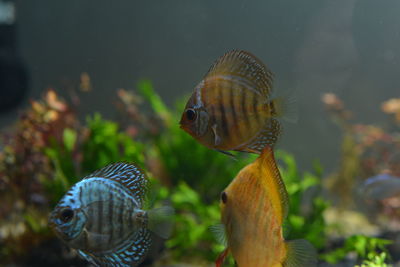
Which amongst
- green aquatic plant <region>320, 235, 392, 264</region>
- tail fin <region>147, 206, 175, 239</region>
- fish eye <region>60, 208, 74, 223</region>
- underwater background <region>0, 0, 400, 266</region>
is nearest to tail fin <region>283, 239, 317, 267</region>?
tail fin <region>147, 206, 175, 239</region>

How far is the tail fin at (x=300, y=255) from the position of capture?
1.28 meters

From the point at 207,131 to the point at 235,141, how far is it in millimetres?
114

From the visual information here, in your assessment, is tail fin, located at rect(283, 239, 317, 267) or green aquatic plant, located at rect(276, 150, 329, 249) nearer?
tail fin, located at rect(283, 239, 317, 267)

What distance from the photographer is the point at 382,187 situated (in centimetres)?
385

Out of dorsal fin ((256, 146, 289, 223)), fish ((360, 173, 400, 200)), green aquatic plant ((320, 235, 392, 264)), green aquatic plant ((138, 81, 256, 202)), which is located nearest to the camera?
dorsal fin ((256, 146, 289, 223))

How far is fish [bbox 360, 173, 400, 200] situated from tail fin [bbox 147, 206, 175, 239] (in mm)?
3249

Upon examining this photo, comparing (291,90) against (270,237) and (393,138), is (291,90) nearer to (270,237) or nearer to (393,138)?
(270,237)

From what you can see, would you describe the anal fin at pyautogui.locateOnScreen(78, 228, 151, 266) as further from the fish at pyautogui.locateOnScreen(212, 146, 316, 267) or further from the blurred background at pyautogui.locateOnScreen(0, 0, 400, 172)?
the blurred background at pyautogui.locateOnScreen(0, 0, 400, 172)

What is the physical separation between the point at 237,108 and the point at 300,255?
0.59 meters

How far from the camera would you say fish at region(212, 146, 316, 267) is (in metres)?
1.28

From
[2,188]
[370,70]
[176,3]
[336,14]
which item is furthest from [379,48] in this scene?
[2,188]

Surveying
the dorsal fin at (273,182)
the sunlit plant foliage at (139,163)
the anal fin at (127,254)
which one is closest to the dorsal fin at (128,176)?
the anal fin at (127,254)

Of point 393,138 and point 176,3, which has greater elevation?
point 176,3

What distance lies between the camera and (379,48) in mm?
3375
